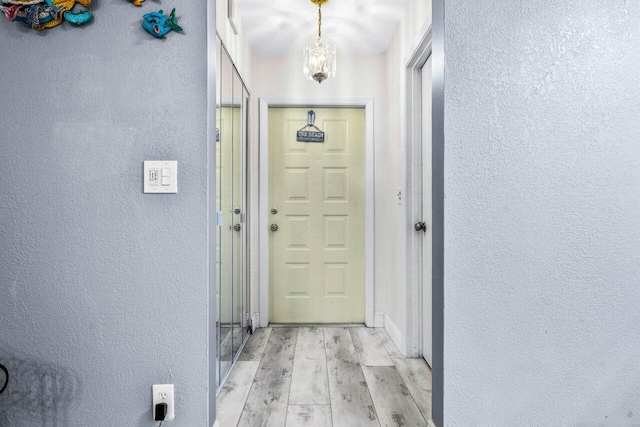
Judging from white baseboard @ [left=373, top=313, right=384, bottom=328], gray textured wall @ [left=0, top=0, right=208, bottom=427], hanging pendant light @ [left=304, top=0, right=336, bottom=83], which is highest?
hanging pendant light @ [left=304, top=0, right=336, bottom=83]

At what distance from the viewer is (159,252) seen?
1350 millimetres

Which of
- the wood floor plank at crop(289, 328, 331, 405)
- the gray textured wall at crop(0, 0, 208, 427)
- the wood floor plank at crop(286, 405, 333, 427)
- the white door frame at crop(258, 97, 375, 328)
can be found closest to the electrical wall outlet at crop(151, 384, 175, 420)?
the gray textured wall at crop(0, 0, 208, 427)

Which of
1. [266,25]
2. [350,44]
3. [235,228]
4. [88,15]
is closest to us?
[88,15]

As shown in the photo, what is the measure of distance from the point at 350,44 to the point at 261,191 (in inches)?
53.5

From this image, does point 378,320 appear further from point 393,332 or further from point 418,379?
point 418,379

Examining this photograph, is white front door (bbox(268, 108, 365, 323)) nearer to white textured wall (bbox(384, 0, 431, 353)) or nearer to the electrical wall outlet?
white textured wall (bbox(384, 0, 431, 353))

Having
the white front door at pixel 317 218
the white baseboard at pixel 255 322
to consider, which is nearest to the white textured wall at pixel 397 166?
the white front door at pixel 317 218

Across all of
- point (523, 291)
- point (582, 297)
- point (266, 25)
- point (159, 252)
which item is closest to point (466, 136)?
point (523, 291)

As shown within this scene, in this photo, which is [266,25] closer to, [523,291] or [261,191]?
Result: [261,191]

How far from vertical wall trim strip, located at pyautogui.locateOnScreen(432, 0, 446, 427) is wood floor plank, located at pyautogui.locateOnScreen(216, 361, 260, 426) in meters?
0.92

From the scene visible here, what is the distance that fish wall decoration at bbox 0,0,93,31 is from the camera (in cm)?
130

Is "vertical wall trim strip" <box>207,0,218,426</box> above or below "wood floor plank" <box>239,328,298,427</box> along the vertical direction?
above

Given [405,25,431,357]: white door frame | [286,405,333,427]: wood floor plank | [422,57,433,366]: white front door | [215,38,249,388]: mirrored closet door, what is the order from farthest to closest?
1. [405,25,431,357]: white door frame
2. [422,57,433,366]: white front door
3. [215,38,249,388]: mirrored closet door
4. [286,405,333,427]: wood floor plank

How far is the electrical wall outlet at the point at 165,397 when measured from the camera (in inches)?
52.6
